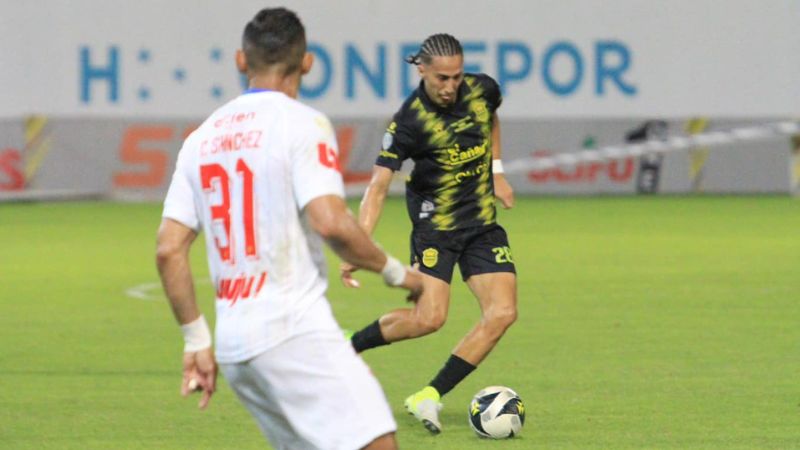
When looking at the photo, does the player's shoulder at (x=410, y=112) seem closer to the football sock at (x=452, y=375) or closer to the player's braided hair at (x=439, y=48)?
the player's braided hair at (x=439, y=48)

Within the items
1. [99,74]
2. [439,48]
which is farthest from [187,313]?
[99,74]

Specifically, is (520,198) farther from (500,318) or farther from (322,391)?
(322,391)

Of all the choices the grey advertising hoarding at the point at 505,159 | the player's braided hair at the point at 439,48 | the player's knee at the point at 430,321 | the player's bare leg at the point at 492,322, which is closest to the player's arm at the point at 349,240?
the player's braided hair at the point at 439,48

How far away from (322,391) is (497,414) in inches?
139

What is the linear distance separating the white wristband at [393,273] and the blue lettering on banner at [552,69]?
1039 inches

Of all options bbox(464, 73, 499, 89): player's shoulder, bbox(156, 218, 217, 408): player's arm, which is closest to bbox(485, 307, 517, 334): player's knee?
bbox(464, 73, 499, 89): player's shoulder

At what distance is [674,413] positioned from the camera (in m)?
9.60

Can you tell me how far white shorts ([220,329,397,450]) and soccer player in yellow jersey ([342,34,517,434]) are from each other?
3.73m

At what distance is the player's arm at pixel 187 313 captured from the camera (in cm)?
564

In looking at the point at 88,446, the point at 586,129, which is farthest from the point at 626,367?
the point at 586,129

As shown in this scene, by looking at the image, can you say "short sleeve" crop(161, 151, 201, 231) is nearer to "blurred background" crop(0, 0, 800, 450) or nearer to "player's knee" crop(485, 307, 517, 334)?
"blurred background" crop(0, 0, 800, 450)

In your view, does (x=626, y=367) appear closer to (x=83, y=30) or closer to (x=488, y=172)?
(x=488, y=172)

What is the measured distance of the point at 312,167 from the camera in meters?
5.45

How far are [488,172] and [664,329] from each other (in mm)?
4225
